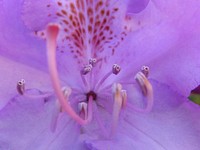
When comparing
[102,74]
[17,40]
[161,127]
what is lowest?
[161,127]

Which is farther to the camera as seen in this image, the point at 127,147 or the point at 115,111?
the point at 127,147

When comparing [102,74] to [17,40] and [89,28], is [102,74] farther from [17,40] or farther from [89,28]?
[17,40]

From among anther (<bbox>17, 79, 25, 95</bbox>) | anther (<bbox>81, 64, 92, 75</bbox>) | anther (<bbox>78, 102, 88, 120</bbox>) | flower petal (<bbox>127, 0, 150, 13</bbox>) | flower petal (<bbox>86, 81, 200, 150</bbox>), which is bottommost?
flower petal (<bbox>86, 81, 200, 150</bbox>)

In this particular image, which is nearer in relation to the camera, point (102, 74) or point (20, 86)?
point (20, 86)

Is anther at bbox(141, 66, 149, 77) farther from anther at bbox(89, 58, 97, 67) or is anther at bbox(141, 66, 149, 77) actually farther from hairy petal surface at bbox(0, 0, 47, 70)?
hairy petal surface at bbox(0, 0, 47, 70)

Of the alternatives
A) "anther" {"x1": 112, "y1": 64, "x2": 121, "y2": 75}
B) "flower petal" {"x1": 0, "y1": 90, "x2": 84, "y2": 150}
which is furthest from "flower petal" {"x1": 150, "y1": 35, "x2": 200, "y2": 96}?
"flower petal" {"x1": 0, "y1": 90, "x2": 84, "y2": 150}

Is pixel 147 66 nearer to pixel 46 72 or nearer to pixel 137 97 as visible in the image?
pixel 137 97

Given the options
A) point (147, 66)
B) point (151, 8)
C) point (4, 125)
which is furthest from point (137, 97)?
point (4, 125)

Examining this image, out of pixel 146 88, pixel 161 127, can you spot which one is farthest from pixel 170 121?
pixel 146 88
